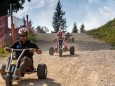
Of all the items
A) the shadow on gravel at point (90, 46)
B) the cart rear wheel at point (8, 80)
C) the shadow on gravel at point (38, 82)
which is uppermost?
the shadow on gravel at point (90, 46)

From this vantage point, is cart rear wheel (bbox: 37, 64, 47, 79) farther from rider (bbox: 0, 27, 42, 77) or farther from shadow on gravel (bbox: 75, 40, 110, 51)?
shadow on gravel (bbox: 75, 40, 110, 51)

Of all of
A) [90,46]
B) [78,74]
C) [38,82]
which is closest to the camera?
[38,82]

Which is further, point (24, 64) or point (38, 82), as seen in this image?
point (38, 82)

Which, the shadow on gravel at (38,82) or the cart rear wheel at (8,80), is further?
the shadow on gravel at (38,82)

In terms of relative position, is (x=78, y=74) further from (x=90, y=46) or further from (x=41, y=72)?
(x=90, y=46)

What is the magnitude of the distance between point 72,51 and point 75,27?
95.1 m

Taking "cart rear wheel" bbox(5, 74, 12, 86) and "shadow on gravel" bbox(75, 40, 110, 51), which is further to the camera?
"shadow on gravel" bbox(75, 40, 110, 51)

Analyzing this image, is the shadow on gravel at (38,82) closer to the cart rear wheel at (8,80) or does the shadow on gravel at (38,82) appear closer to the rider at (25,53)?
the rider at (25,53)

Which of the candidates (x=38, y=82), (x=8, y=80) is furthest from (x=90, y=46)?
(x=8, y=80)

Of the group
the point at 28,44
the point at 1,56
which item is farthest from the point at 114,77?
the point at 1,56

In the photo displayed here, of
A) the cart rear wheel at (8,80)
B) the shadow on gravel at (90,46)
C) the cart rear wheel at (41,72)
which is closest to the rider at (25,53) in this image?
the cart rear wheel at (41,72)

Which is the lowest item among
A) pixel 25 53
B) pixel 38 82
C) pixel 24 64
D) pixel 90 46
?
pixel 38 82

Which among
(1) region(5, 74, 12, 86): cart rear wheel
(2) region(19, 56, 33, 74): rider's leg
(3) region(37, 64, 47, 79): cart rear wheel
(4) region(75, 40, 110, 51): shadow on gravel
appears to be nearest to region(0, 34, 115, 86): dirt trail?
(3) region(37, 64, 47, 79): cart rear wheel

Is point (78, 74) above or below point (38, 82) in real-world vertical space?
above
